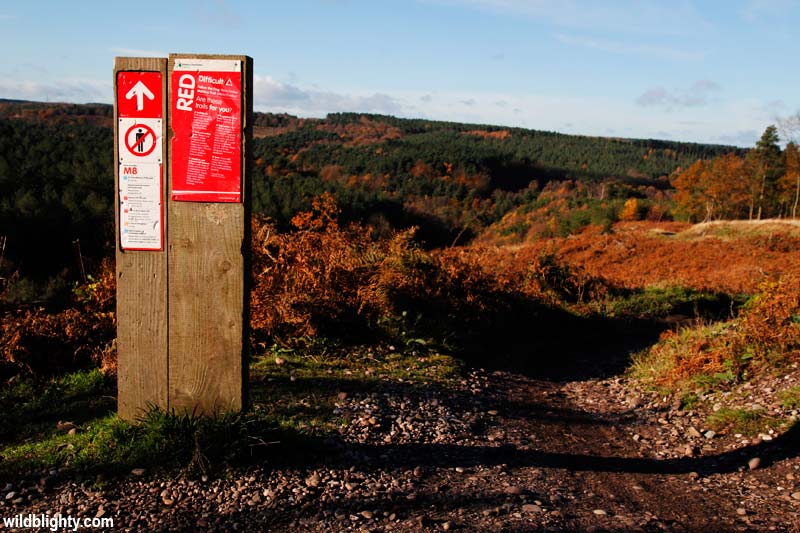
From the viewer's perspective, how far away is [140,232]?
145 inches

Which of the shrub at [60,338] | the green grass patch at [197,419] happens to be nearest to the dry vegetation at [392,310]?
the shrub at [60,338]

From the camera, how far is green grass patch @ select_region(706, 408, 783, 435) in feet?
15.8

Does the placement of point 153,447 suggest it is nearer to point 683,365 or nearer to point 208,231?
point 208,231

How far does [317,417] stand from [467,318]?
430 cm

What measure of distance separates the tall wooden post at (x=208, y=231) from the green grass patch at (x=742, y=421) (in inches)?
148

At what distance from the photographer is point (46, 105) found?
9012cm

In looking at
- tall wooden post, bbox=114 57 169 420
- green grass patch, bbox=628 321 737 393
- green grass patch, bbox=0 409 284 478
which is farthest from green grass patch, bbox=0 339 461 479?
green grass patch, bbox=628 321 737 393

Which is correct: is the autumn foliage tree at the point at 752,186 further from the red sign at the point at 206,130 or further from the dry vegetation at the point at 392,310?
the red sign at the point at 206,130

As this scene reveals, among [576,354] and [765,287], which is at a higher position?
[765,287]

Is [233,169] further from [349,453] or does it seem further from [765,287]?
[765,287]

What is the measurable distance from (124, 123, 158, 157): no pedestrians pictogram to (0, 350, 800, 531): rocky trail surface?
5.89 ft

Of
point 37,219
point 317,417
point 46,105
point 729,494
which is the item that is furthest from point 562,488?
point 46,105

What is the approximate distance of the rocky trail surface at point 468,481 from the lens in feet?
10.4

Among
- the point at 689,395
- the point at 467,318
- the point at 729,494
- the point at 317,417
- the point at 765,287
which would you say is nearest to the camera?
the point at 729,494
